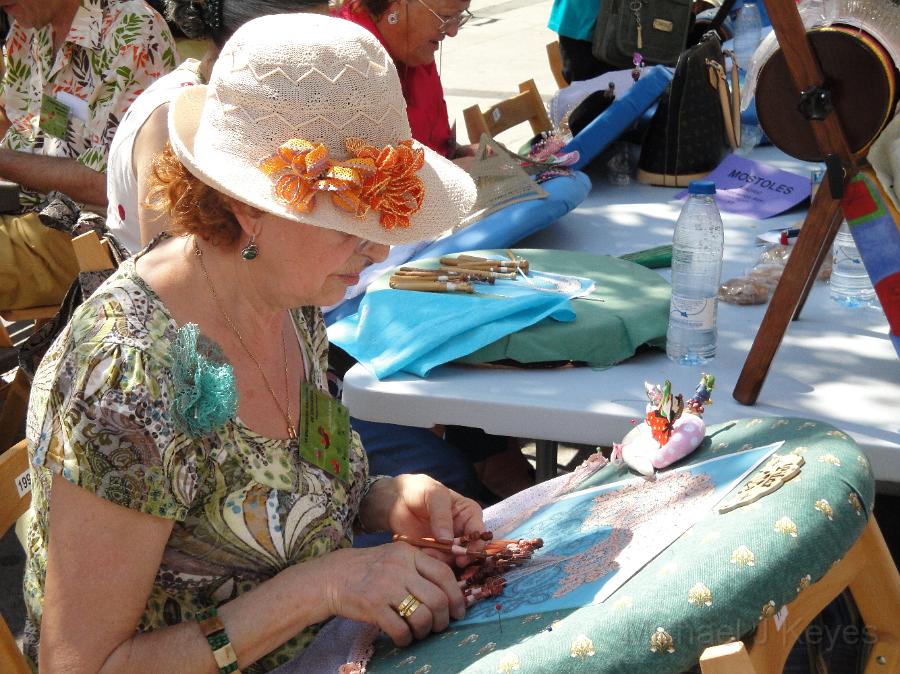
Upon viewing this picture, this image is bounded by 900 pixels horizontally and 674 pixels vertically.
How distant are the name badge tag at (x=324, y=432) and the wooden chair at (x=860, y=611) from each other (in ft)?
2.41

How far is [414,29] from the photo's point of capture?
3.19 metres

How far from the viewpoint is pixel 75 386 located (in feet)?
4.17

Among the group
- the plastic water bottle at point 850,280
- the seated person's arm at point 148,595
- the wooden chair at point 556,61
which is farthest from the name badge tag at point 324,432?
the wooden chair at point 556,61

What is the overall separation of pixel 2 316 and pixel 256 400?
7.29 ft

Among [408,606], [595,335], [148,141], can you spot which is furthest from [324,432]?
[148,141]

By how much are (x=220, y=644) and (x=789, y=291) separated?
3.68 ft

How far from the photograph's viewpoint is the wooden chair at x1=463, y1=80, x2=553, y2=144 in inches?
158

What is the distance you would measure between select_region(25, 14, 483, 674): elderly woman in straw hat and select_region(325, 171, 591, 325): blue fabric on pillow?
3.09 ft

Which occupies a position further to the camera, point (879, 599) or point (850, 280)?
point (850, 280)

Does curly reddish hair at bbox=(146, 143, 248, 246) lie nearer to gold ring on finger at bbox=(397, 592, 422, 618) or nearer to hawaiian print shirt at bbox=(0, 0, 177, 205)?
gold ring on finger at bbox=(397, 592, 422, 618)

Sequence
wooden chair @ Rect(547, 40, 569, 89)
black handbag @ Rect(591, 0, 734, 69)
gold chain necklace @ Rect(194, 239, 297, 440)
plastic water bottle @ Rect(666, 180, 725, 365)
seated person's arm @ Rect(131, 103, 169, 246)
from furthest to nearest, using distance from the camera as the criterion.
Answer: wooden chair @ Rect(547, 40, 569, 89)
black handbag @ Rect(591, 0, 734, 69)
seated person's arm @ Rect(131, 103, 169, 246)
plastic water bottle @ Rect(666, 180, 725, 365)
gold chain necklace @ Rect(194, 239, 297, 440)

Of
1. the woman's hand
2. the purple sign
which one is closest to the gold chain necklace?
the woman's hand

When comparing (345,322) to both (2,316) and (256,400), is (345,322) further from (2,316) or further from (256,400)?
(2,316)

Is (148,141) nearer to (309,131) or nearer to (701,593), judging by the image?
(309,131)
